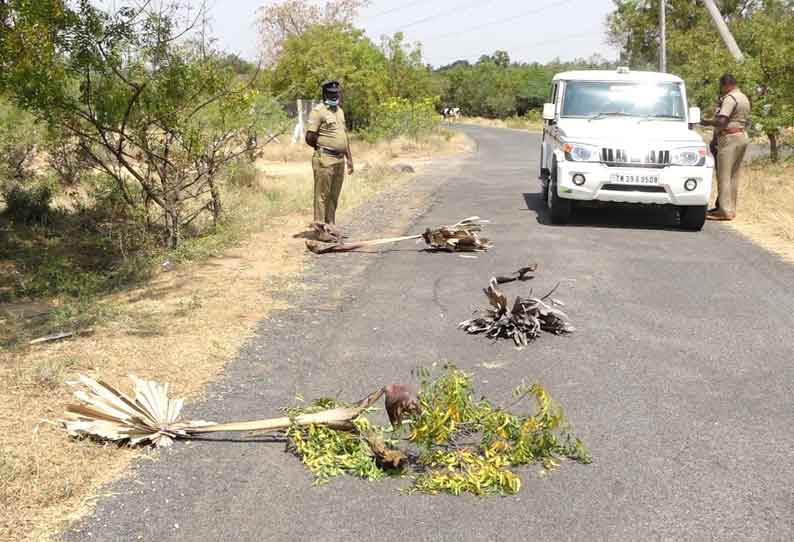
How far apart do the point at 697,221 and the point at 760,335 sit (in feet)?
17.3

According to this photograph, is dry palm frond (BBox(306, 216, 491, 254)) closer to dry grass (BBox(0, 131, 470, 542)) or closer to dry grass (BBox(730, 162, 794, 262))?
dry grass (BBox(0, 131, 470, 542))

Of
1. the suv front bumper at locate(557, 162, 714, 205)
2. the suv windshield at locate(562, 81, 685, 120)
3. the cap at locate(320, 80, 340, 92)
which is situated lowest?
the suv front bumper at locate(557, 162, 714, 205)

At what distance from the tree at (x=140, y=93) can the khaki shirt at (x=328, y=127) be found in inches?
43.9

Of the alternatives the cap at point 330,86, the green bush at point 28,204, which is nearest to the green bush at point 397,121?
the green bush at point 28,204

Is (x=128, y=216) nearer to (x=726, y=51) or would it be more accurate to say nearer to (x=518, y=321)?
(x=518, y=321)

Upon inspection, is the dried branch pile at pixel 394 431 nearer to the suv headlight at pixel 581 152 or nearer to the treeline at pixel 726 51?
the suv headlight at pixel 581 152

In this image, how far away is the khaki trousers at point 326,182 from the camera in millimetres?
10922

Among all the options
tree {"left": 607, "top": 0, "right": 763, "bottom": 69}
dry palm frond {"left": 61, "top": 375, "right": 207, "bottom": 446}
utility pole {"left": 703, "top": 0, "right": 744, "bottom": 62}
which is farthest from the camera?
tree {"left": 607, "top": 0, "right": 763, "bottom": 69}

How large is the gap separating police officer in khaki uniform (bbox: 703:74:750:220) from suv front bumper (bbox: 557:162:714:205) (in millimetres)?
1626

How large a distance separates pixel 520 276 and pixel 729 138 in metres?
6.19

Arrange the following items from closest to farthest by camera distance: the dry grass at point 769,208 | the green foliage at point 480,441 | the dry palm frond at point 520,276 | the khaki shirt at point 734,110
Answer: the green foliage at point 480,441 < the dry palm frond at point 520,276 < the dry grass at point 769,208 < the khaki shirt at point 734,110

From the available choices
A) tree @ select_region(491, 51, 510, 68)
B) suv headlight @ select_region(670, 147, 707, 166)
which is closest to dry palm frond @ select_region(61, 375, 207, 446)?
suv headlight @ select_region(670, 147, 707, 166)

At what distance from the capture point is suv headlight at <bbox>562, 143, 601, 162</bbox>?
11375mm

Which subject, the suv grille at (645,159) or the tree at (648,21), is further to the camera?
the tree at (648,21)
